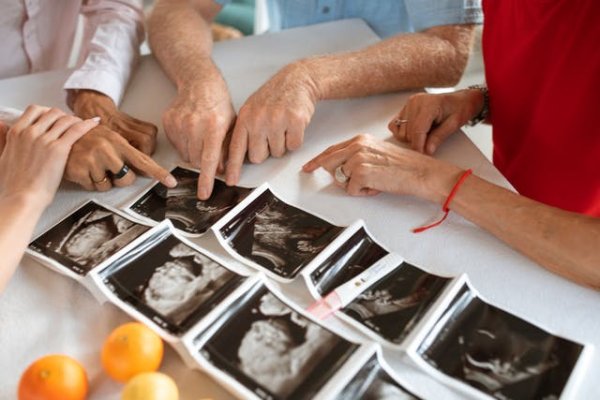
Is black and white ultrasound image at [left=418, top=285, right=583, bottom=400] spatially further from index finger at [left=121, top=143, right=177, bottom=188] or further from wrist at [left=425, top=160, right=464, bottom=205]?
index finger at [left=121, top=143, right=177, bottom=188]

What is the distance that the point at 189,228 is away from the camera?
914 mm

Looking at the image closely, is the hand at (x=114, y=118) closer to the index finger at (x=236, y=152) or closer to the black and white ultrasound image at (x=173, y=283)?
the index finger at (x=236, y=152)

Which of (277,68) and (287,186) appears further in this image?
(277,68)

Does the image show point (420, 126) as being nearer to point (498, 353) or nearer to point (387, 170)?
point (387, 170)

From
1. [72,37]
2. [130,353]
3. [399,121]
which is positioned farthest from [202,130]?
[72,37]

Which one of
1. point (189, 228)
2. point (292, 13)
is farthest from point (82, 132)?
point (292, 13)

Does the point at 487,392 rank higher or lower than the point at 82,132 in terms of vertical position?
lower

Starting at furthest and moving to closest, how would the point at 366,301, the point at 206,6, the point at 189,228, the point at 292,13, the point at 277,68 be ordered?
the point at 292,13, the point at 206,6, the point at 277,68, the point at 189,228, the point at 366,301

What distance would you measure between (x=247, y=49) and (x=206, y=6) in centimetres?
17

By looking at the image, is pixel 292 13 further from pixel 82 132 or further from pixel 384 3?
pixel 82 132

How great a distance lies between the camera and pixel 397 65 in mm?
1227

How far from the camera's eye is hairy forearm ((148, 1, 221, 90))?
1218 mm

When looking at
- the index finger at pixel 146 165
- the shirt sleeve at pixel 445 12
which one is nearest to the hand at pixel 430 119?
the shirt sleeve at pixel 445 12

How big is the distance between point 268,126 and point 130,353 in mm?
533
